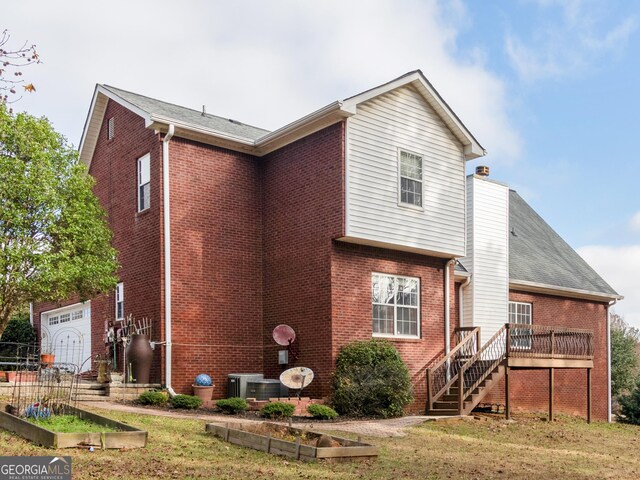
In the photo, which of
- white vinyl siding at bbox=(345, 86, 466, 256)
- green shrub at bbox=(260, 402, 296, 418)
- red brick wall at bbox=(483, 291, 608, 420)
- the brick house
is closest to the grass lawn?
green shrub at bbox=(260, 402, 296, 418)

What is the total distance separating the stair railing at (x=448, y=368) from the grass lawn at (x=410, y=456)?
168cm

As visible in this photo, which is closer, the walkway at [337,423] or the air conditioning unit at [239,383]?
the walkway at [337,423]

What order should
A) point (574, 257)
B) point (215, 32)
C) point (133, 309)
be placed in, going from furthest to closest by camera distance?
point (574, 257)
point (133, 309)
point (215, 32)

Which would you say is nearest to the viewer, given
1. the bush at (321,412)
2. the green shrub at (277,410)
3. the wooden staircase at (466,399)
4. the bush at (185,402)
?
the green shrub at (277,410)

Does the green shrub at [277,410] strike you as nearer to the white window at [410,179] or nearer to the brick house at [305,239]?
the brick house at [305,239]

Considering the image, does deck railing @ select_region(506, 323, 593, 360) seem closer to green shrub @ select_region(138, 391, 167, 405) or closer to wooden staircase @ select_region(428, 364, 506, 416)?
wooden staircase @ select_region(428, 364, 506, 416)

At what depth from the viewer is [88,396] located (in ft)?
53.1

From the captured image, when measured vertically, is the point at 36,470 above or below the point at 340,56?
below

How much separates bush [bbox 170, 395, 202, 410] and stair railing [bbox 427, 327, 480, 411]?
5678 mm

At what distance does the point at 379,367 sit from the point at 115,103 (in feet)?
34.8

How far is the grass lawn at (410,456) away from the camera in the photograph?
9406 mm

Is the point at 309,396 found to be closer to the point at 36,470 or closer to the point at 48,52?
the point at 36,470

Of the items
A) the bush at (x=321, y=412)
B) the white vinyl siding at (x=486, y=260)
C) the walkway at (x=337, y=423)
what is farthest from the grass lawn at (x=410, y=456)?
the white vinyl siding at (x=486, y=260)

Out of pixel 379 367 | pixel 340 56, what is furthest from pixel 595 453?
pixel 340 56
